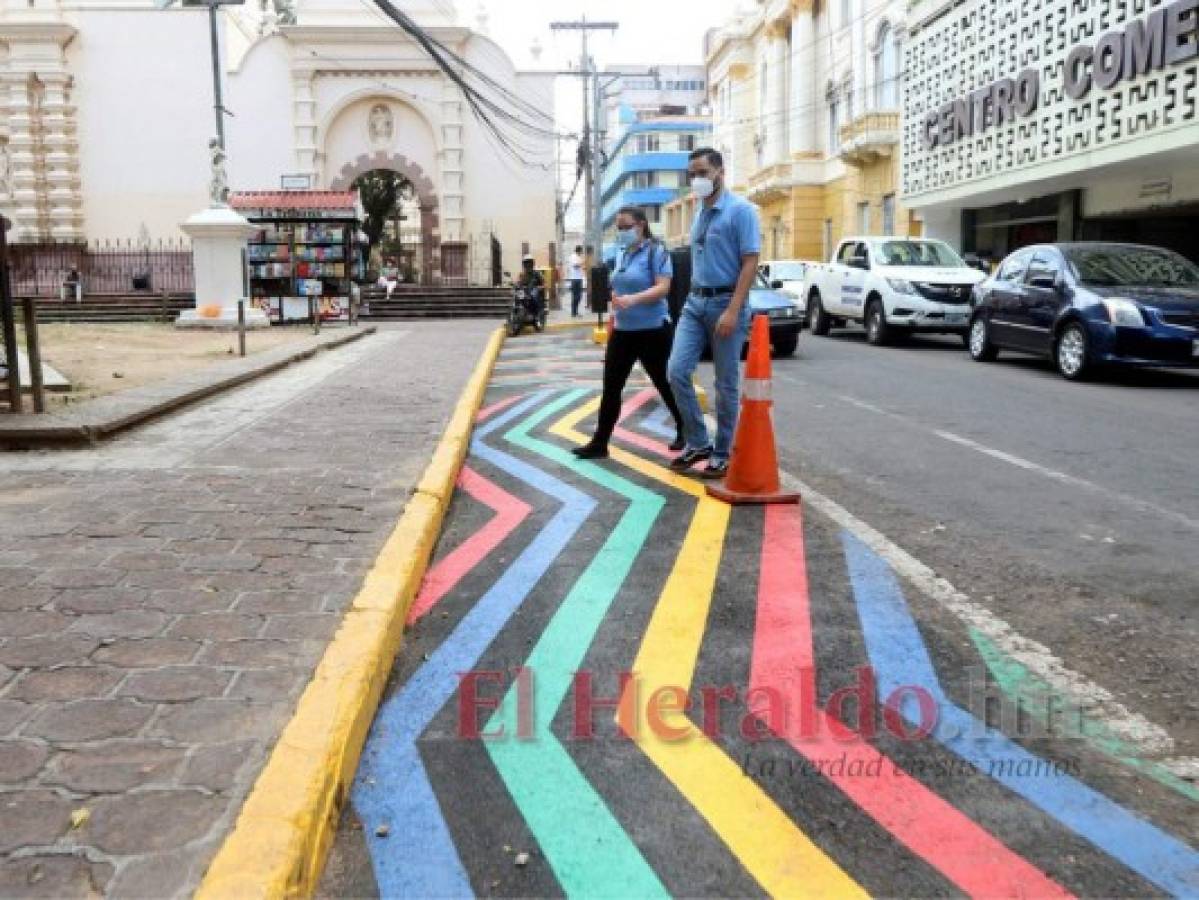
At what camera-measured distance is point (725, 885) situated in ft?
7.75

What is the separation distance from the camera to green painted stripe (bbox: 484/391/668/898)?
2402 mm

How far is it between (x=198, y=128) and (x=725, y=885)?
3555 centimetres

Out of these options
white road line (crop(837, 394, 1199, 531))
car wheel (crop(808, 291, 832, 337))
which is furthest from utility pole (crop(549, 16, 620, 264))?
white road line (crop(837, 394, 1199, 531))

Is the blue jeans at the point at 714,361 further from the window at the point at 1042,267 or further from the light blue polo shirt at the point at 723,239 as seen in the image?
the window at the point at 1042,267

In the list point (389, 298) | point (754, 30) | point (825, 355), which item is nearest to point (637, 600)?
point (825, 355)

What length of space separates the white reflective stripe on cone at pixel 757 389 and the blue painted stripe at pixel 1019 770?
1.76 meters

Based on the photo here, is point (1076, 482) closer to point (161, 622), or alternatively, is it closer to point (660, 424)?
point (660, 424)

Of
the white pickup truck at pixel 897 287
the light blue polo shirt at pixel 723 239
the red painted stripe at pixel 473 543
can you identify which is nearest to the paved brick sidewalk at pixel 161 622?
the red painted stripe at pixel 473 543

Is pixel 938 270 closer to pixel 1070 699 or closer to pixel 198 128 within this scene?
pixel 1070 699

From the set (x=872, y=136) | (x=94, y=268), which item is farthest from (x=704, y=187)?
(x=94, y=268)

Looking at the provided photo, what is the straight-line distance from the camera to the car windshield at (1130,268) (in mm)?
12289

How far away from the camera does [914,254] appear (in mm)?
18172

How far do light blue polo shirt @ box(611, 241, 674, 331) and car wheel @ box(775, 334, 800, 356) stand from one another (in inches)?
316

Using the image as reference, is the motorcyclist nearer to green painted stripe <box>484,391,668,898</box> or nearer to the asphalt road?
the asphalt road
